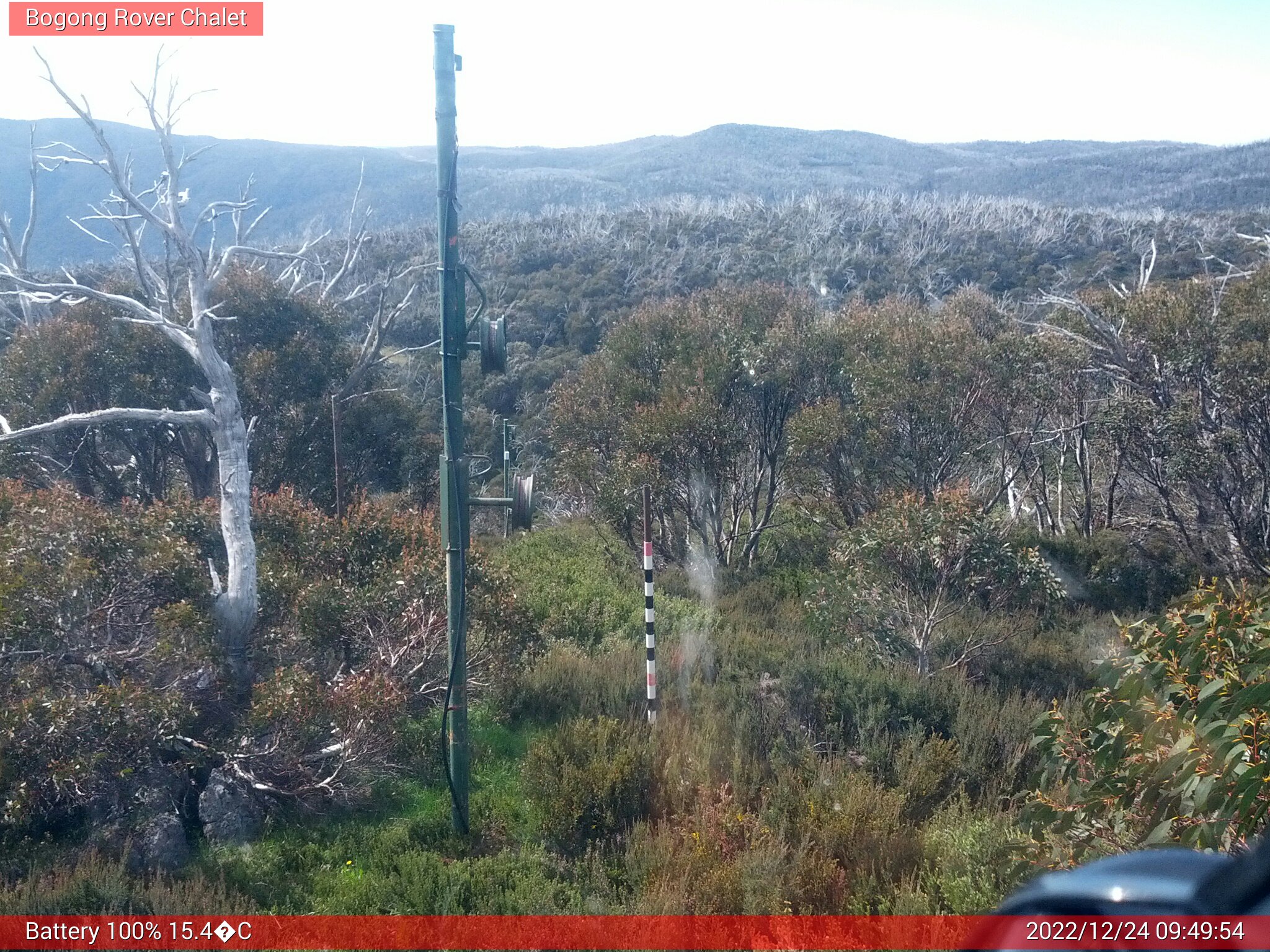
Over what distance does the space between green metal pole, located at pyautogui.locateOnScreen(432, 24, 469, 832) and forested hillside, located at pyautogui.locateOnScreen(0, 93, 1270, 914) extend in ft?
1.63

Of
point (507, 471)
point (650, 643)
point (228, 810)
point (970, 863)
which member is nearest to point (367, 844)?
point (228, 810)

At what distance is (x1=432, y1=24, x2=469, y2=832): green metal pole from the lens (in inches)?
207

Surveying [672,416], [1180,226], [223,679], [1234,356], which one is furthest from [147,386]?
[1180,226]

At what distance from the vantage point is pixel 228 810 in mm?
5715

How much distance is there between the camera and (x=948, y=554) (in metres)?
8.34

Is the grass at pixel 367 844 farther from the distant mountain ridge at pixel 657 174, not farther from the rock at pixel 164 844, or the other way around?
the distant mountain ridge at pixel 657 174

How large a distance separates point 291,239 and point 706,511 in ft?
96.8

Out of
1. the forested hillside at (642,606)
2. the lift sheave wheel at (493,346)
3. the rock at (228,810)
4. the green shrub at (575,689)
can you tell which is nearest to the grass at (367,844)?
the forested hillside at (642,606)

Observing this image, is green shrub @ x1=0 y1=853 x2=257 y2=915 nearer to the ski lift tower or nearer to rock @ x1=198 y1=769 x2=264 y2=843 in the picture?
rock @ x1=198 y1=769 x2=264 y2=843

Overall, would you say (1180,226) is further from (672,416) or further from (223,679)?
(223,679)

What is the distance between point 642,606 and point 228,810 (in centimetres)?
548

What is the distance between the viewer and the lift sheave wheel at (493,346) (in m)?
5.32

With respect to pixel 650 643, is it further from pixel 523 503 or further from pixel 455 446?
pixel 455 446

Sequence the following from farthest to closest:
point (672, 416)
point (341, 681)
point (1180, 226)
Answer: point (1180, 226) → point (672, 416) → point (341, 681)
